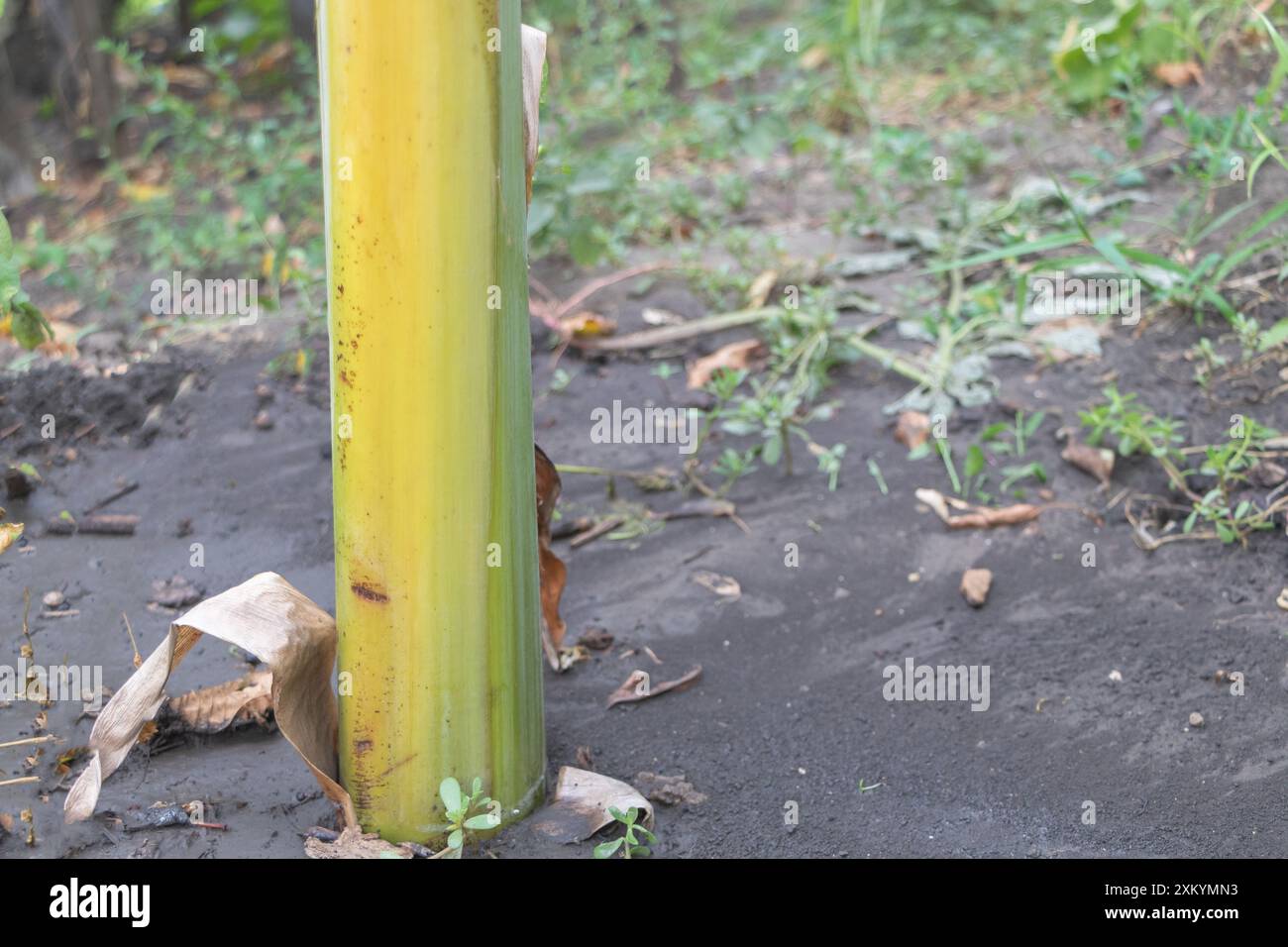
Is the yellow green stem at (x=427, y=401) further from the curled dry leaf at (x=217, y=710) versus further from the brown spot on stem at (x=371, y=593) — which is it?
the curled dry leaf at (x=217, y=710)

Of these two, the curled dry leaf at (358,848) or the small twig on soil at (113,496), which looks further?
the small twig on soil at (113,496)

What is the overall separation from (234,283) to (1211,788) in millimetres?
2938

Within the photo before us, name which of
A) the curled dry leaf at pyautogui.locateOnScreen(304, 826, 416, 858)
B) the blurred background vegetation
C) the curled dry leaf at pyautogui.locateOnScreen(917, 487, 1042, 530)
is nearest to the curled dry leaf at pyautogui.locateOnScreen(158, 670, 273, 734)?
the curled dry leaf at pyautogui.locateOnScreen(304, 826, 416, 858)

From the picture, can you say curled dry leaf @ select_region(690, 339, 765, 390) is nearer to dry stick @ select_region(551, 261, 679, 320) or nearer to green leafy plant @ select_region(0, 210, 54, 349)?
dry stick @ select_region(551, 261, 679, 320)

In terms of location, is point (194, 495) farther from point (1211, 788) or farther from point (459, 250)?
point (1211, 788)

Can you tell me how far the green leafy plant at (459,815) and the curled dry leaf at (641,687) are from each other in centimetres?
46

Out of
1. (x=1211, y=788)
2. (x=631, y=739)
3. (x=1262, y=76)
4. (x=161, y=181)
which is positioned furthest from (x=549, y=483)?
(x=161, y=181)

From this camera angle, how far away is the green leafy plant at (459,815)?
151 cm

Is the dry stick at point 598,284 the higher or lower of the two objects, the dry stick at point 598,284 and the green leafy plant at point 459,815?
the higher

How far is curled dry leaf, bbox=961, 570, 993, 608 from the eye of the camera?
7.24 feet

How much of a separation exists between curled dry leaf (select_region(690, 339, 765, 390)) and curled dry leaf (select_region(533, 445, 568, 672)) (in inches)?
44.2

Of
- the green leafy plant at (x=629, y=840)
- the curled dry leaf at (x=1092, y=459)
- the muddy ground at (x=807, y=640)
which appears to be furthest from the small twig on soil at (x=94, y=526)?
the curled dry leaf at (x=1092, y=459)

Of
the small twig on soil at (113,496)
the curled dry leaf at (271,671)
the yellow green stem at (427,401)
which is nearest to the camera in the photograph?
the yellow green stem at (427,401)

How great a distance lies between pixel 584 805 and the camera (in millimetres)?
1687
